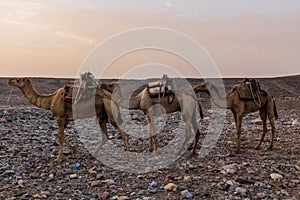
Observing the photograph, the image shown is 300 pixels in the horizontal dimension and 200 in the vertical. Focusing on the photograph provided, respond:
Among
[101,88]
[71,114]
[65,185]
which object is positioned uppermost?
[101,88]

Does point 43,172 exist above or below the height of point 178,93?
below

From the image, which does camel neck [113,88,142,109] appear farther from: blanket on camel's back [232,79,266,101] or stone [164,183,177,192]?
stone [164,183,177,192]

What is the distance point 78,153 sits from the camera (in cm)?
1102

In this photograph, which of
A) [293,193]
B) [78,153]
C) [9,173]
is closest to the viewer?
[293,193]

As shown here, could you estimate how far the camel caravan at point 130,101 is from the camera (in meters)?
10.3

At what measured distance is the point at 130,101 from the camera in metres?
11.3

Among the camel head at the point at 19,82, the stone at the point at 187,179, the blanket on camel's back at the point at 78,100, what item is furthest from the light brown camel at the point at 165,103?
the stone at the point at 187,179

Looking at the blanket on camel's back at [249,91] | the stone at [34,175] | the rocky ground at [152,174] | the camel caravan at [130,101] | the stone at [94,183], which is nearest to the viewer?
the rocky ground at [152,174]

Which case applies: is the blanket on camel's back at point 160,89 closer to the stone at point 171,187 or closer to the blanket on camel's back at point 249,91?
the blanket on camel's back at point 249,91

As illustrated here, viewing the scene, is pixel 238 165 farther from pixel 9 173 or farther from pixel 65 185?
pixel 9 173

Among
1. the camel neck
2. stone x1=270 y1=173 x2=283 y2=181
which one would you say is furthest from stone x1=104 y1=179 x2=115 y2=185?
stone x1=270 y1=173 x2=283 y2=181

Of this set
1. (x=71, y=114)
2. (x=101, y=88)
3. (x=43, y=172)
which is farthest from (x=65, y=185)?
(x=101, y=88)

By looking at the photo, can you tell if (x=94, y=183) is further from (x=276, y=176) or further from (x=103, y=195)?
(x=276, y=176)

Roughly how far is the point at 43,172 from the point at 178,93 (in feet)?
13.2
